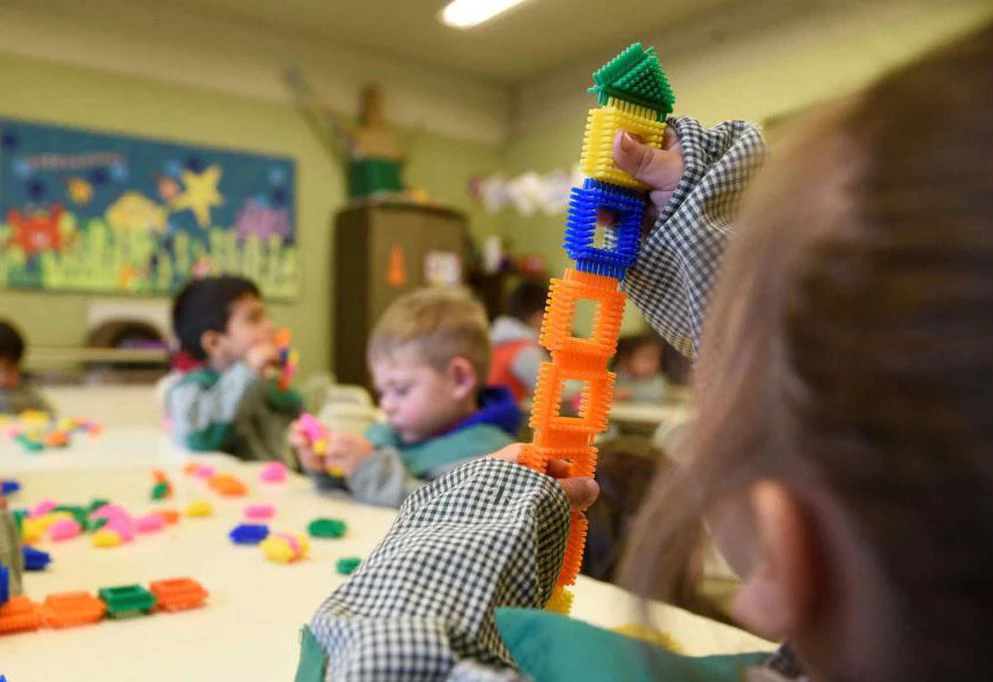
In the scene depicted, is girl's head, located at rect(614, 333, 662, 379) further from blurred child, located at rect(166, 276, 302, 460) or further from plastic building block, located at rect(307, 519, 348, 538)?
plastic building block, located at rect(307, 519, 348, 538)

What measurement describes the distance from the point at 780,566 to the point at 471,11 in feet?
11.3

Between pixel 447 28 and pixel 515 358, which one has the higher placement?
pixel 447 28

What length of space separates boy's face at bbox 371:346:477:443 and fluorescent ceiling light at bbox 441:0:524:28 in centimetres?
233

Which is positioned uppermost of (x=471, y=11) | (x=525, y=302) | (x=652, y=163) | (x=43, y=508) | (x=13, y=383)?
(x=471, y=11)

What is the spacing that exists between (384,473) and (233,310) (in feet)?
3.37

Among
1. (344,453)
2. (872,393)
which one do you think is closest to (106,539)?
(344,453)

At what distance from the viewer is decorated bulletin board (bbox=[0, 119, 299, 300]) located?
329 cm

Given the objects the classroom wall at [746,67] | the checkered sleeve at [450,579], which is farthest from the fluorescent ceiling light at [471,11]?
the checkered sleeve at [450,579]

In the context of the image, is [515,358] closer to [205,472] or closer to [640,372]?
[640,372]

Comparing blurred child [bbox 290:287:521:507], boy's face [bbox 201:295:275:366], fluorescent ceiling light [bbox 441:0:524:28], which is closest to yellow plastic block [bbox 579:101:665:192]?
blurred child [bbox 290:287:521:507]

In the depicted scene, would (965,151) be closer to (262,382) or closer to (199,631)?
(199,631)

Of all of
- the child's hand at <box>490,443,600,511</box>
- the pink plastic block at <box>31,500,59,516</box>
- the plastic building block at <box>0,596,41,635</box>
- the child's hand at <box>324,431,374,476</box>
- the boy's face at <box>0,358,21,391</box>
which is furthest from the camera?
the boy's face at <box>0,358,21,391</box>

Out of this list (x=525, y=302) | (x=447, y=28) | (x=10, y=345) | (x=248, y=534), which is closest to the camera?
A: (x=248, y=534)

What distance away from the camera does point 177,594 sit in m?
0.66
